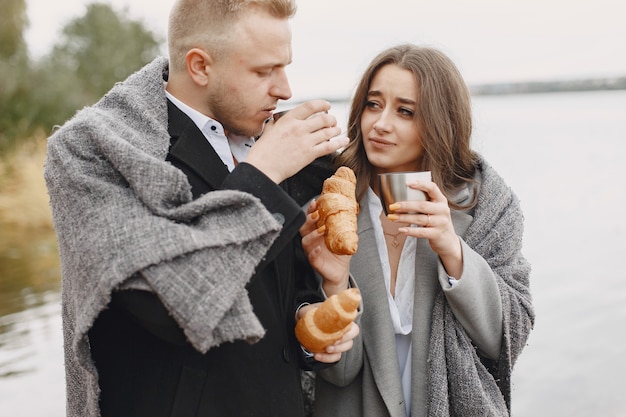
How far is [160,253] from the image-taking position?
166 cm

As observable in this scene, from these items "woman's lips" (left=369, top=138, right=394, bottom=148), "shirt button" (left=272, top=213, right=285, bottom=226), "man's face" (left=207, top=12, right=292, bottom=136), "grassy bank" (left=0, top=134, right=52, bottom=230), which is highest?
"man's face" (left=207, top=12, right=292, bottom=136)

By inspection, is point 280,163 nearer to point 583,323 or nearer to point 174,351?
point 174,351

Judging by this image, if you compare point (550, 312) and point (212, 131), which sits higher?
point (212, 131)

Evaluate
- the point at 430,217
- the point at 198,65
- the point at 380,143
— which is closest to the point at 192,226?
the point at 198,65

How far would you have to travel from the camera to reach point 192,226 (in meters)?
1.78

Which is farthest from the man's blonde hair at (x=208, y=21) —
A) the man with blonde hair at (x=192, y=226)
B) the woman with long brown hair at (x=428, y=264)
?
the woman with long brown hair at (x=428, y=264)

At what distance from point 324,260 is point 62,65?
20.8 m

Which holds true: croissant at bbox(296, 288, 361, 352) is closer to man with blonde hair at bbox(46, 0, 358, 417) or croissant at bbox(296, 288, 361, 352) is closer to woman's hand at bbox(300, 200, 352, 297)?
man with blonde hair at bbox(46, 0, 358, 417)

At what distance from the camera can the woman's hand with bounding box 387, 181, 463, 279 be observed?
224cm

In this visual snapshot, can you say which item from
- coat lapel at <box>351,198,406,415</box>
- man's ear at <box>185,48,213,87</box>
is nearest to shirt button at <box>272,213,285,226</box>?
man's ear at <box>185,48,213,87</box>

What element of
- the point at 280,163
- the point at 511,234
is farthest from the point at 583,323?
the point at 280,163

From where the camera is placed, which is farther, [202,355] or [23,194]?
[23,194]

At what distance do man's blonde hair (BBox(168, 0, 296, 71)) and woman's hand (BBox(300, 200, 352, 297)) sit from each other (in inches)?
27.6

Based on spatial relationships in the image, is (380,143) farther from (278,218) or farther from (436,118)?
(278,218)
